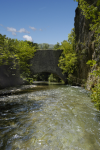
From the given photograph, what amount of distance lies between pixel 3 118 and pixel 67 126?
240 cm

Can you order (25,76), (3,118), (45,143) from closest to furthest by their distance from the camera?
(45,143) < (3,118) < (25,76)

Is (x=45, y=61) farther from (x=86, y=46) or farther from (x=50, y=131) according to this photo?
(x=50, y=131)

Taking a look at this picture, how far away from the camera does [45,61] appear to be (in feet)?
70.4

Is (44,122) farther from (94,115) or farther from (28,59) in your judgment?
(28,59)

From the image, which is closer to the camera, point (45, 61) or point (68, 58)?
point (68, 58)

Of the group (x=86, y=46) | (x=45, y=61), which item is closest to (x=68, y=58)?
(x=45, y=61)

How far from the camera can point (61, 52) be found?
2192 cm

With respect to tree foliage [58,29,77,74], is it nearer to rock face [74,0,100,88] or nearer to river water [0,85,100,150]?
rock face [74,0,100,88]

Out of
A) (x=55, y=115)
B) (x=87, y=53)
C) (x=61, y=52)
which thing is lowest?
(x=55, y=115)

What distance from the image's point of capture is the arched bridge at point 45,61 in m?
21.5

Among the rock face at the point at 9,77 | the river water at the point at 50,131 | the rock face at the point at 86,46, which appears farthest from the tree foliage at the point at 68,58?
the river water at the point at 50,131

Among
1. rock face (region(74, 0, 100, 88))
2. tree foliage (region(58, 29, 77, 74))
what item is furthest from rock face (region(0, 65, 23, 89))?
rock face (region(74, 0, 100, 88))

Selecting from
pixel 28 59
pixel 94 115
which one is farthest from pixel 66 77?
pixel 94 115

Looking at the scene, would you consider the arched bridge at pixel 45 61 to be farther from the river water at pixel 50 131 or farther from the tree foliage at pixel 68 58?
the river water at pixel 50 131
